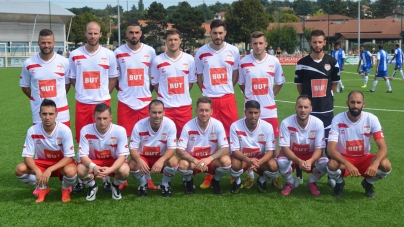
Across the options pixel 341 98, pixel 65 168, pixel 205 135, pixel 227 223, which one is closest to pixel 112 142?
pixel 65 168

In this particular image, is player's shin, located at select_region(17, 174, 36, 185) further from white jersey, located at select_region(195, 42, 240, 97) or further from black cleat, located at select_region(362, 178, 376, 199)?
black cleat, located at select_region(362, 178, 376, 199)

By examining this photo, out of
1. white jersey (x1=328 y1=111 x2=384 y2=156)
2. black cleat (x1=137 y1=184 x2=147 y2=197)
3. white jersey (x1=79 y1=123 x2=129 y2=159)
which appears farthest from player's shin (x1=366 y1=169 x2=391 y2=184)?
white jersey (x1=79 y1=123 x2=129 y2=159)

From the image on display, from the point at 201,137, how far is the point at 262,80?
3.73 feet

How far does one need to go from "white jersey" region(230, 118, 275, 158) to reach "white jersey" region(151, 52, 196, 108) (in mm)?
904

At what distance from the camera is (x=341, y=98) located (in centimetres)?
1490

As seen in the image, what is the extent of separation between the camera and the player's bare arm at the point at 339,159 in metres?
4.96

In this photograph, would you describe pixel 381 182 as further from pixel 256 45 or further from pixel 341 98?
pixel 341 98

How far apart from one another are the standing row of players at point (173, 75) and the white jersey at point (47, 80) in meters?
0.01

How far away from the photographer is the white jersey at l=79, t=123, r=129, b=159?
5.17 metres

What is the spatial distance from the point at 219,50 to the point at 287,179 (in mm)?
1875

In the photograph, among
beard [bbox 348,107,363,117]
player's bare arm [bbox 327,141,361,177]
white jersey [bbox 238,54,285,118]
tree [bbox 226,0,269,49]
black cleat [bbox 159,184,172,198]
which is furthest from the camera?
tree [bbox 226,0,269,49]

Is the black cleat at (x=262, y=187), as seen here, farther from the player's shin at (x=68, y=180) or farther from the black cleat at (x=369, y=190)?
the player's shin at (x=68, y=180)

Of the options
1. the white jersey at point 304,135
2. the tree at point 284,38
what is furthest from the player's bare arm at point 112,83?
the tree at point 284,38

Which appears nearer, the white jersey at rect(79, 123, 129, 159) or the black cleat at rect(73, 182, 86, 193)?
the white jersey at rect(79, 123, 129, 159)
